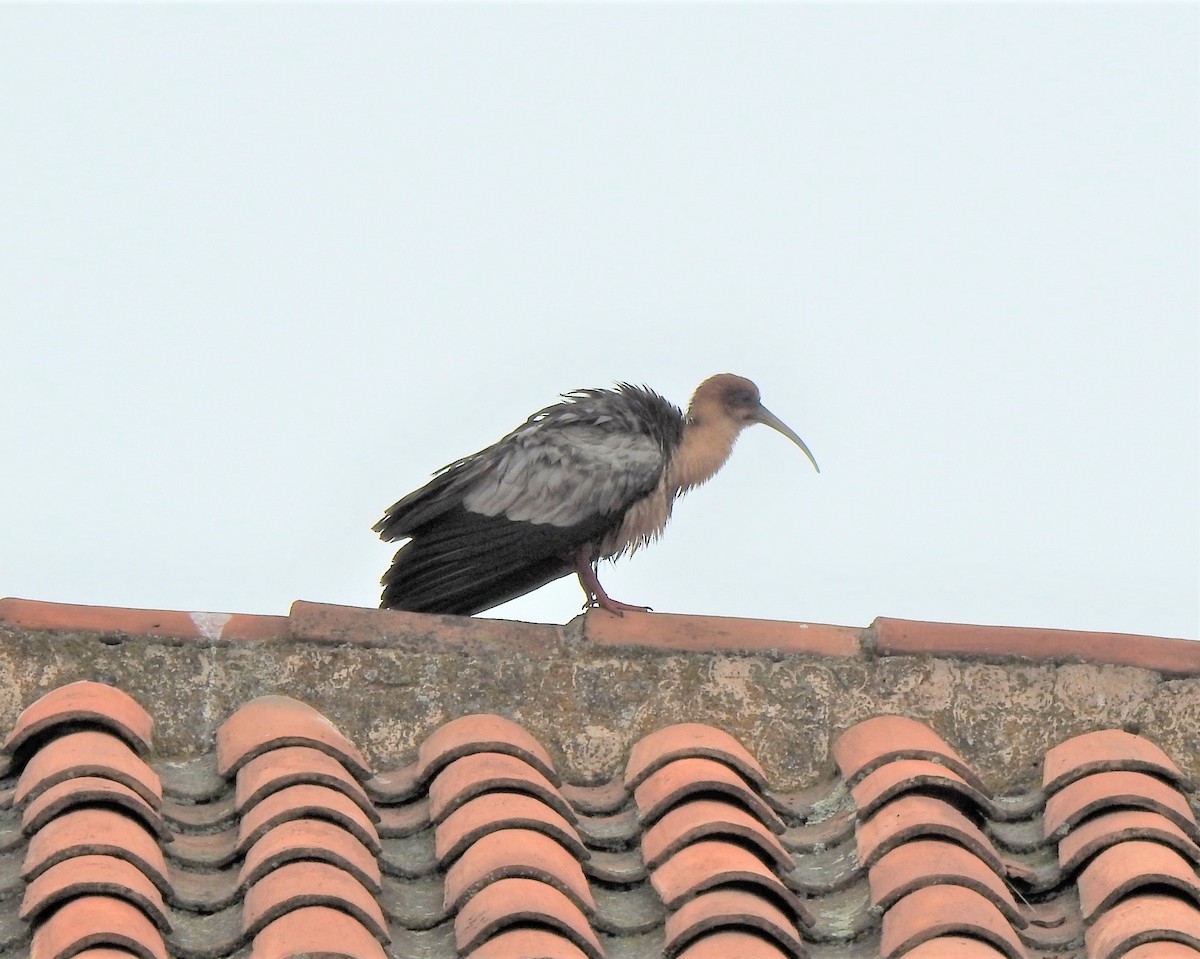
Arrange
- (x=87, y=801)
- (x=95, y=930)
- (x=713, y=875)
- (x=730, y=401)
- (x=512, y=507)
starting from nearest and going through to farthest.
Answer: (x=95, y=930)
(x=713, y=875)
(x=87, y=801)
(x=512, y=507)
(x=730, y=401)

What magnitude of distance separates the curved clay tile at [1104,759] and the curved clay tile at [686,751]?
635 millimetres

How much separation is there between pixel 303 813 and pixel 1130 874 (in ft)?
5.07

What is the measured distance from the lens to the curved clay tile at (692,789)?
3.79 metres

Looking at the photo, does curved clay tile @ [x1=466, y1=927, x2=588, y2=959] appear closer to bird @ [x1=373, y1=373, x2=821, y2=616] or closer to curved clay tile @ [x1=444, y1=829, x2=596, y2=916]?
curved clay tile @ [x1=444, y1=829, x2=596, y2=916]

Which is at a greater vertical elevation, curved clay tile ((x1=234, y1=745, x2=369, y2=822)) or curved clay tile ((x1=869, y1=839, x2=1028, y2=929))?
curved clay tile ((x1=234, y1=745, x2=369, y2=822))

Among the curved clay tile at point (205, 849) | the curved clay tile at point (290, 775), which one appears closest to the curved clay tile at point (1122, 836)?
the curved clay tile at point (290, 775)

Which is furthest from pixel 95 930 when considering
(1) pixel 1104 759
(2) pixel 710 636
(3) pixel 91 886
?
(1) pixel 1104 759

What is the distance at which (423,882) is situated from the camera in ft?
11.7

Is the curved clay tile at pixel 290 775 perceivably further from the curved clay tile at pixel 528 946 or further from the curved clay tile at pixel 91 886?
the curved clay tile at pixel 528 946

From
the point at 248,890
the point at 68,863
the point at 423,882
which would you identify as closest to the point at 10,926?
the point at 68,863

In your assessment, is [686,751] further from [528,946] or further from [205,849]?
[205,849]

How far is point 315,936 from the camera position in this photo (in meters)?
3.09

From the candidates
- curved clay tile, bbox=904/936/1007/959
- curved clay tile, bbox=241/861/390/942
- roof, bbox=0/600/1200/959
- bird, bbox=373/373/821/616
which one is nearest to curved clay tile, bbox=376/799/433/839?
roof, bbox=0/600/1200/959

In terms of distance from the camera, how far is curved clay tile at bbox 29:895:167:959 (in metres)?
3.02
